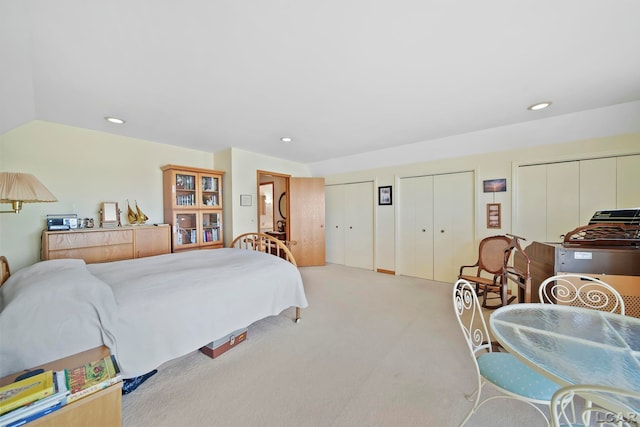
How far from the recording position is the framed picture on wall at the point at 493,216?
11.0ft

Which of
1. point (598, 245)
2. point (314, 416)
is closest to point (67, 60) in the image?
point (314, 416)

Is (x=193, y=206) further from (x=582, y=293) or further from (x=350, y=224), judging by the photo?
(x=582, y=293)

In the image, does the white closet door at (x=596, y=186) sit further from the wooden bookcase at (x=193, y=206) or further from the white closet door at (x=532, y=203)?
the wooden bookcase at (x=193, y=206)

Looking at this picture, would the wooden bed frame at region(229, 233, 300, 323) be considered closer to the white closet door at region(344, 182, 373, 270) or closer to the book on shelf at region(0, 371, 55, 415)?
the white closet door at region(344, 182, 373, 270)

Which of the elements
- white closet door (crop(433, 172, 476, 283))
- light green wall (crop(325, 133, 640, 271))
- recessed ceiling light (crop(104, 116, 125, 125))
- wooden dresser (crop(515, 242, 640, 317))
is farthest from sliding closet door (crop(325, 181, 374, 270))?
recessed ceiling light (crop(104, 116, 125, 125))

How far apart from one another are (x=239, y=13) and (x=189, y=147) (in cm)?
314

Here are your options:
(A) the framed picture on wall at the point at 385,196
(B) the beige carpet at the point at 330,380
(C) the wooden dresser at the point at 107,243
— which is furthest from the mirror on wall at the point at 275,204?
(B) the beige carpet at the point at 330,380

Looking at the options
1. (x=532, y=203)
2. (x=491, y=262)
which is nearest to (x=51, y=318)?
(x=491, y=262)

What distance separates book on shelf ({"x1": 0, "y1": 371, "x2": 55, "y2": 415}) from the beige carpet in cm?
68

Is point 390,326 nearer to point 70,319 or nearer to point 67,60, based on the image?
point 70,319

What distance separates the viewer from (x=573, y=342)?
111 centimetres

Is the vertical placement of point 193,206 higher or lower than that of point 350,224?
higher

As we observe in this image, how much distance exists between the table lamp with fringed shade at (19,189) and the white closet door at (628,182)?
18.1 feet

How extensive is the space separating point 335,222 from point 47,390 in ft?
15.2
